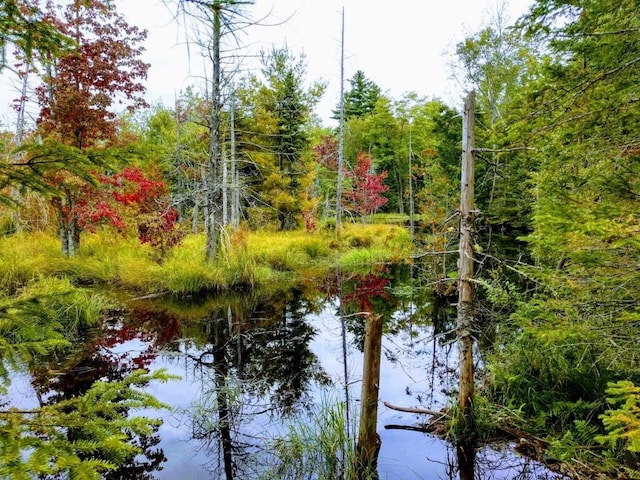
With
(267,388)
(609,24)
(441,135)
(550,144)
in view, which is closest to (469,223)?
(550,144)

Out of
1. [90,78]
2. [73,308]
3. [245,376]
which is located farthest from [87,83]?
[245,376]

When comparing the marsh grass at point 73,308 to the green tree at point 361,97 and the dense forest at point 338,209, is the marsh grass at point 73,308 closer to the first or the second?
the dense forest at point 338,209

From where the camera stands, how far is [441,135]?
61.2 feet

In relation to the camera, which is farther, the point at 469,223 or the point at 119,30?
the point at 119,30

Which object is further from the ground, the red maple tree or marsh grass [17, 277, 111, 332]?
the red maple tree

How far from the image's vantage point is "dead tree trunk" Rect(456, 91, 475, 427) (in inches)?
131

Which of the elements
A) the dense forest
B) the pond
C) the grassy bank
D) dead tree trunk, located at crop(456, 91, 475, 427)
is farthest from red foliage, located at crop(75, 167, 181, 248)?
dead tree trunk, located at crop(456, 91, 475, 427)

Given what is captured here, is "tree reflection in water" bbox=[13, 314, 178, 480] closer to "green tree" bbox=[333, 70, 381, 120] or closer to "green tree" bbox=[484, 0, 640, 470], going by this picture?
"green tree" bbox=[484, 0, 640, 470]

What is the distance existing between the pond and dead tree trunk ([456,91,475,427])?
1.01 ft

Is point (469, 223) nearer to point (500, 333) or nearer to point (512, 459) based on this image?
point (512, 459)

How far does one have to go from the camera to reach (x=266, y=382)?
489 centimetres

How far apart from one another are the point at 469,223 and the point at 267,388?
10.4 ft

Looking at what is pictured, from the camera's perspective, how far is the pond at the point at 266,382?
11.1 feet

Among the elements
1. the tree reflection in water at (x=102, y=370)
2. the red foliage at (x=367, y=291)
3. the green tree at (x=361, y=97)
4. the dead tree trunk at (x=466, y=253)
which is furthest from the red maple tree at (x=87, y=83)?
the green tree at (x=361, y=97)
